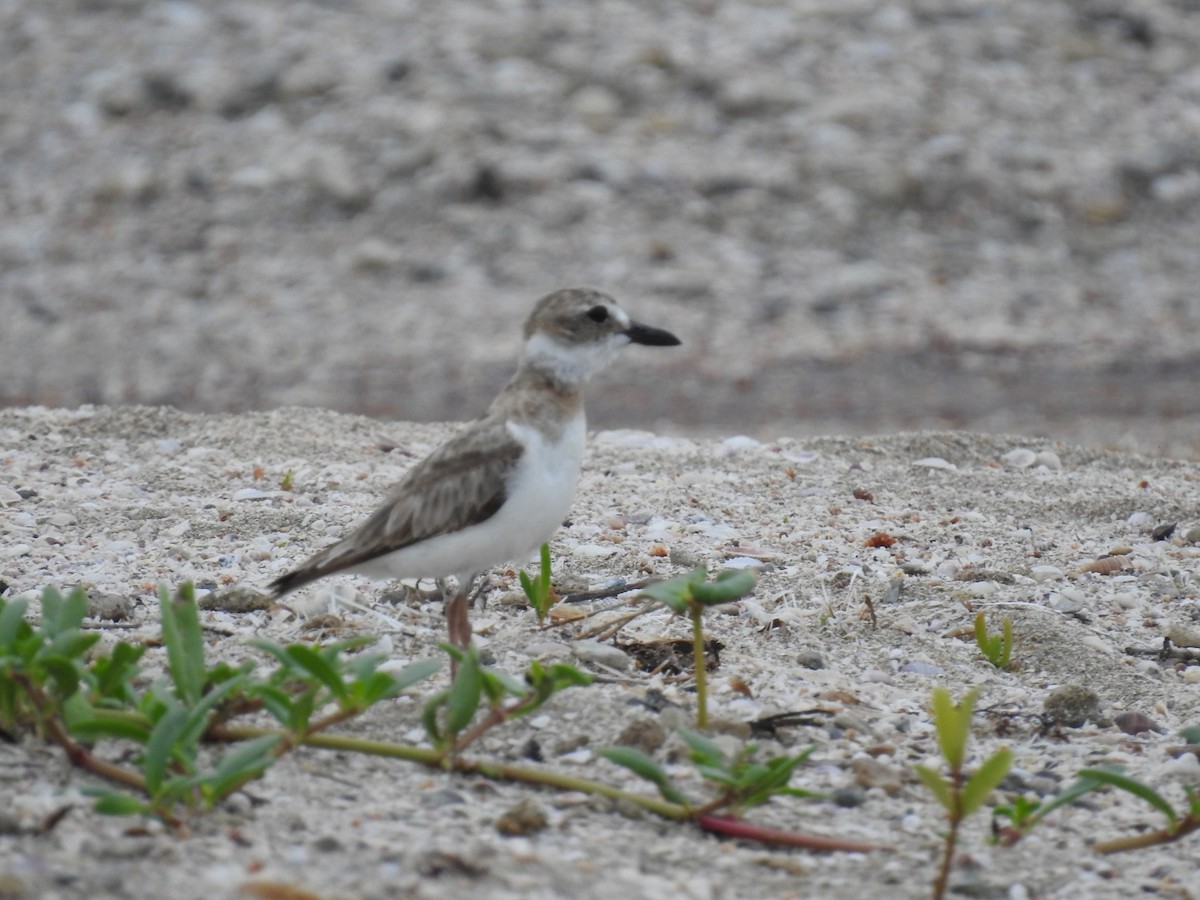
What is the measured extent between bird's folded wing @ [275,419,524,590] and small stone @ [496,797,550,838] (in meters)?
1.07

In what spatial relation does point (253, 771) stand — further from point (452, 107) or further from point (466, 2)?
point (466, 2)

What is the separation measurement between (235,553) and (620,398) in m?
4.64

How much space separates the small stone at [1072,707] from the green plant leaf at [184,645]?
2101 millimetres

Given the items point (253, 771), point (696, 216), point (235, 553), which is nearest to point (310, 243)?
point (696, 216)

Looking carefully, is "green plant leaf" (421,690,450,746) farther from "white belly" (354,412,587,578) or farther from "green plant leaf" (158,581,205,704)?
"white belly" (354,412,587,578)

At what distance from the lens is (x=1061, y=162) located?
37.5 feet

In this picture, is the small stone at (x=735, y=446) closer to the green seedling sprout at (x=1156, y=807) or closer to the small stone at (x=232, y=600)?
the small stone at (x=232, y=600)

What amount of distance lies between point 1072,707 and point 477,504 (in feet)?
5.26

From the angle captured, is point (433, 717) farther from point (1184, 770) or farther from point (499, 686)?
point (1184, 770)

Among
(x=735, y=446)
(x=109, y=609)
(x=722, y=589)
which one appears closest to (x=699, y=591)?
(x=722, y=589)

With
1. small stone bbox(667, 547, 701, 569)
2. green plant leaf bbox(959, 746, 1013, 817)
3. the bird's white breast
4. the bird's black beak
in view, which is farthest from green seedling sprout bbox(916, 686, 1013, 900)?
small stone bbox(667, 547, 701, 569)

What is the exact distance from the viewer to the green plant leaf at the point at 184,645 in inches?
124

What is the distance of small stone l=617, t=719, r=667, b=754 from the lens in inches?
138

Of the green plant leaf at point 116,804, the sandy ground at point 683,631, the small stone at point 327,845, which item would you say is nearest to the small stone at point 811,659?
the sandy ground at point 683,631
